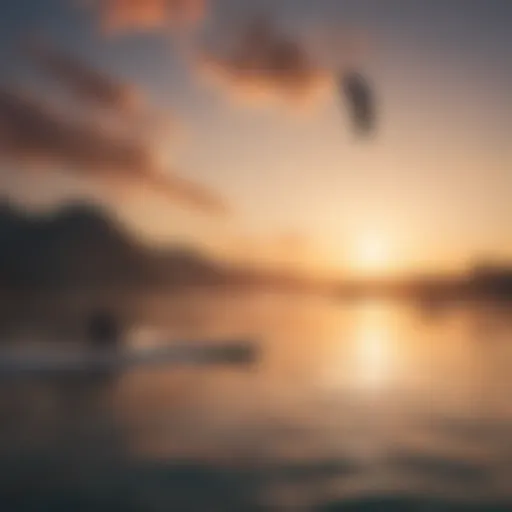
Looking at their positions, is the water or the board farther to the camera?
the board

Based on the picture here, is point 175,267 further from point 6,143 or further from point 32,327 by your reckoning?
point 6,143

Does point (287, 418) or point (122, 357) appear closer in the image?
point (287, 418)

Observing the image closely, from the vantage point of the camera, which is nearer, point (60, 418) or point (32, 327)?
point (60, 418)

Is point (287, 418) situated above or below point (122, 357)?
below

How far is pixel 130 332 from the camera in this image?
1.86 m

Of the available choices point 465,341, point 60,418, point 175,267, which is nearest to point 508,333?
point 465,341

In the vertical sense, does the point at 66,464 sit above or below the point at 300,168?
below

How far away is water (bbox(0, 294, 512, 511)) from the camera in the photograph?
1.47 metres

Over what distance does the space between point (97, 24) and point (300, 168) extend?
1.92ft

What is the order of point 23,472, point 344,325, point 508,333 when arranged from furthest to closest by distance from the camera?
point 508,333 → point 344,325 → point 23,472

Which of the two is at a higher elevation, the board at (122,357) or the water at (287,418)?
the board at (122,357)

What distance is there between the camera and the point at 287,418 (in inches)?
65.7

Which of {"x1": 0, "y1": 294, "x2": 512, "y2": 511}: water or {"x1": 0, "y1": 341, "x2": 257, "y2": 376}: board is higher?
{"x1": 0, "y1": 341, "x2": 257, "y2": 376}: board

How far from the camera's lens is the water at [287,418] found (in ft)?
4.83
